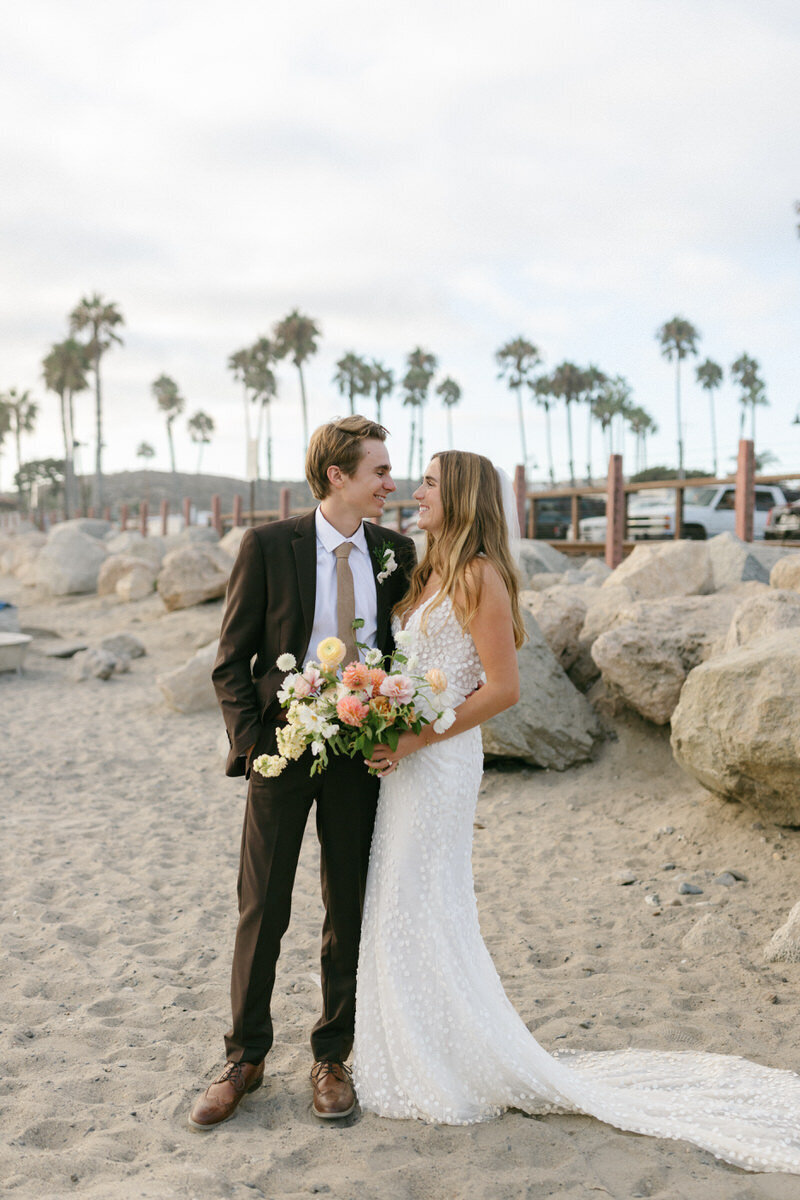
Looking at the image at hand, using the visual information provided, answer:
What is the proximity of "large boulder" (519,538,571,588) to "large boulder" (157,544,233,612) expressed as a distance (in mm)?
7505

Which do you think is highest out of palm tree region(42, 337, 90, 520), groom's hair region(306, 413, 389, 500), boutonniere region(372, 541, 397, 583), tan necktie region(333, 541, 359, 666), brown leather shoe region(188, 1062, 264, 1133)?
palm tree region(42, 337, 90, 520)

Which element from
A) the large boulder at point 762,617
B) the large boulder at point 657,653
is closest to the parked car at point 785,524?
the large boulder at point 657,653

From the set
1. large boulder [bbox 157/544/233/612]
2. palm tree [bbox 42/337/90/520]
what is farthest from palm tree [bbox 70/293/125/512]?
large boulder [bbox 157/544/233/612]

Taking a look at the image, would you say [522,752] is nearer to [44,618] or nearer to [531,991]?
[531,991]

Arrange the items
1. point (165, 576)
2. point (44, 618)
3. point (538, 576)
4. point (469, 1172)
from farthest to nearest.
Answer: point (44, 618), point (165, 576), point (538, 576), point (469, 1172)

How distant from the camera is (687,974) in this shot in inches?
168

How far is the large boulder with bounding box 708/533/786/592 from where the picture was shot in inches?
346

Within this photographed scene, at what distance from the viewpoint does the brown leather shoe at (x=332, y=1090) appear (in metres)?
2.98

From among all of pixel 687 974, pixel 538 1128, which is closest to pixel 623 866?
pixel 687 974

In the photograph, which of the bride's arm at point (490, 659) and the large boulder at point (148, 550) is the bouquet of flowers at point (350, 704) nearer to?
the bride's arm at point (490, 659)

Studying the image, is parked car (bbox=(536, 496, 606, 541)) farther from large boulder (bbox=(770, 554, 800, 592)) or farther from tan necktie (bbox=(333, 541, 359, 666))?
tan necktie (bbox=(333, 541, 359, 666))

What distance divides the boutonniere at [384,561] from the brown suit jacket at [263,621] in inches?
6.2

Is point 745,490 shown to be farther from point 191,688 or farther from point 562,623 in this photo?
point 191,688

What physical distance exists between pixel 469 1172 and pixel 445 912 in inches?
29.0
